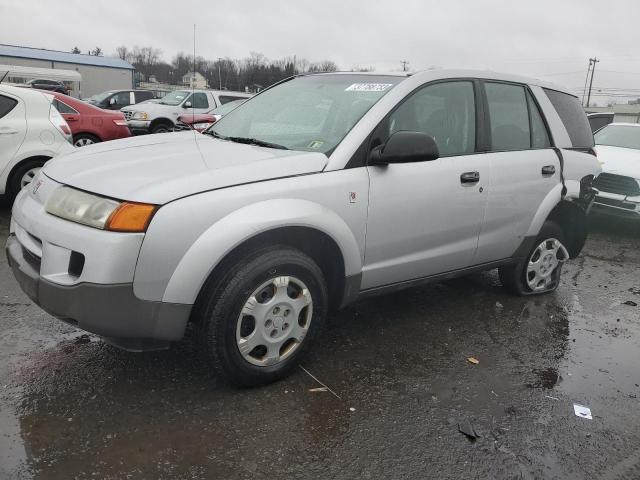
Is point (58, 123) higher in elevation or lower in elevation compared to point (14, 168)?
higher

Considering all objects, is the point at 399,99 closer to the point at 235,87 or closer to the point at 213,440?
the point at 213,440

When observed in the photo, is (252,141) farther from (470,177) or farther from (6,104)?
(6,104)

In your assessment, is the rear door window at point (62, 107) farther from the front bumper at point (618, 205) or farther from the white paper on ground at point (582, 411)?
the front bumper at point (618, 205)

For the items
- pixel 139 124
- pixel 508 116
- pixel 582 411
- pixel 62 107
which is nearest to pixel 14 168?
pixel 62 107

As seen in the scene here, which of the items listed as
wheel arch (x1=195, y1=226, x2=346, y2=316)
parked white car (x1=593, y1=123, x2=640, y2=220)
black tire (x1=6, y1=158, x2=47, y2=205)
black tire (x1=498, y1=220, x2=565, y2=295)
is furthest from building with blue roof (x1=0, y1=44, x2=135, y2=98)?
wheel arch (x1=195, y1=226, x2=346, y2=316)

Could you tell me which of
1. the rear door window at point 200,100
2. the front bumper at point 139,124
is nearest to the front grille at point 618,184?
the rear door window at point 200,100

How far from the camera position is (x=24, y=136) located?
625 cm

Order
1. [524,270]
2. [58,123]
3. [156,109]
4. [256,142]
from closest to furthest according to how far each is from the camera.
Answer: [256,142], [524,270], [58,123], [156,109]

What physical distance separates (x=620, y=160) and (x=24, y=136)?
8164 mm

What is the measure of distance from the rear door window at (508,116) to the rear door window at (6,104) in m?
5.49

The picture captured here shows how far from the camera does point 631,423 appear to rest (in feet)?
9.55

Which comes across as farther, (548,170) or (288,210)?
(548,170)

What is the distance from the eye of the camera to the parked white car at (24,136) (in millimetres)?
6168

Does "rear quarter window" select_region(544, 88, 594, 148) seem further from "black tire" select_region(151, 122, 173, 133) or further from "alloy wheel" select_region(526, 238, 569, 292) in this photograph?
"black tire" select_region(151, 122, 173, 133)
